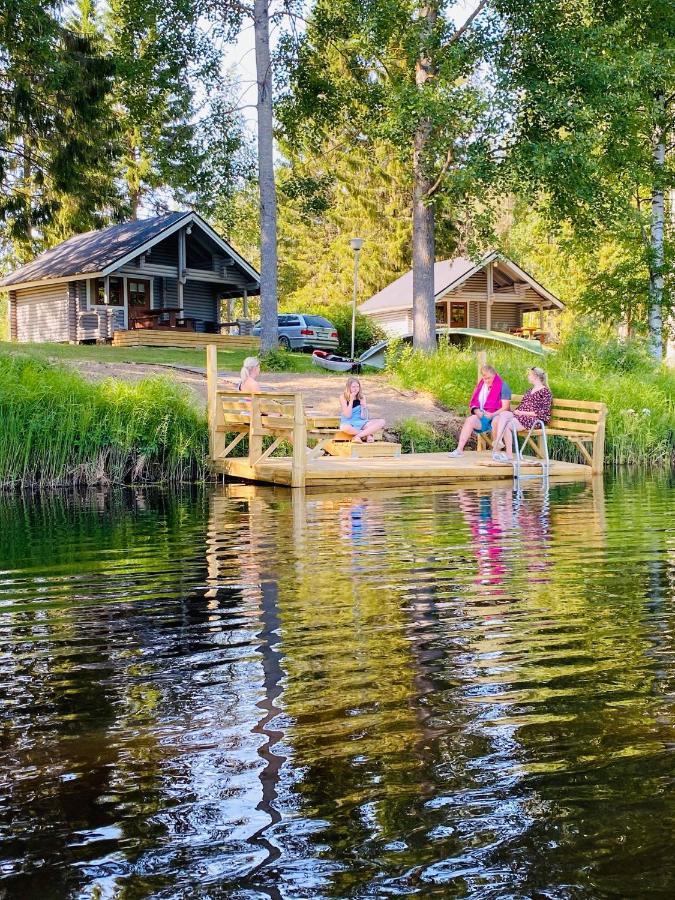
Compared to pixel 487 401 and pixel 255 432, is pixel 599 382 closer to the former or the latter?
pixel 487 401

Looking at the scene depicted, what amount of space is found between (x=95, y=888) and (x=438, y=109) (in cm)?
2182

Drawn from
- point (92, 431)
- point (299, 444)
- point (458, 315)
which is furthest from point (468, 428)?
point (458, 315)

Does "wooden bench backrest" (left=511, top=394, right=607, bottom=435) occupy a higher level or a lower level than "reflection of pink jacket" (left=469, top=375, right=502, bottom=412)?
lower

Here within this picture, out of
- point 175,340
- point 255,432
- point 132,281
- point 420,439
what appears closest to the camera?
point 255,432

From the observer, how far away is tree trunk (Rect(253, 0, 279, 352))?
27891 mm

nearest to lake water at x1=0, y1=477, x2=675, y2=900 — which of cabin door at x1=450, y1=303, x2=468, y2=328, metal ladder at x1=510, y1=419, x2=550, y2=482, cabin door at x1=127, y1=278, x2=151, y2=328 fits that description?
metal ladder at x1=510, y1=419, x2=550, y2=482

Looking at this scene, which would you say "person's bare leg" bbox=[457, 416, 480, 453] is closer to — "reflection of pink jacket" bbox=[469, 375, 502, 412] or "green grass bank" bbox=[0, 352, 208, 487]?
"reflection of pink jacket" bbox=[469, 375, 502, 412]

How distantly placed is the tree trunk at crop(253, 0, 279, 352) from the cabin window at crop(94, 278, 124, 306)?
467 inches

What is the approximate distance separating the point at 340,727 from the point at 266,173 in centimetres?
2505

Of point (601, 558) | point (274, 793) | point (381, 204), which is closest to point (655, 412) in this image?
Answer: point (601, 558)

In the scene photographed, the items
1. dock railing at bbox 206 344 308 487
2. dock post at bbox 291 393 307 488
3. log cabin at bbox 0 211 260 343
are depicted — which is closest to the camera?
dock post at bbox 291 393 307 488

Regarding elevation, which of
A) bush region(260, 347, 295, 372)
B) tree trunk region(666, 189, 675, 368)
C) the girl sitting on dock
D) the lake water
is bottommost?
the lake water

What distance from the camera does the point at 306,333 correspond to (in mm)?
41500

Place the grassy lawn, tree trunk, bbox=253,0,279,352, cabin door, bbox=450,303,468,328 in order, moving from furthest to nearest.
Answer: cabin door, bbox=450,303,468,328
tree trunk, bbox=253,0,279,352
the grassy lawn
